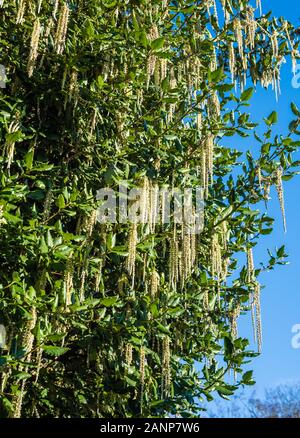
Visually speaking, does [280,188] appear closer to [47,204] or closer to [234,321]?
[234,321]

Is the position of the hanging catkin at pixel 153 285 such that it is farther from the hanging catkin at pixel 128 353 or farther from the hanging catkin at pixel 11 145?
the hanging catkin at pixel 11 145

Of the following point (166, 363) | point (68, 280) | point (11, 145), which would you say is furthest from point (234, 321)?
point (11, 145)

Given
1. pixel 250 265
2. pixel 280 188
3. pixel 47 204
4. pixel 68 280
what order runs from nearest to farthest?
pixel 68 280 < pixel 47 204 < pixel 280 188 < pixel 250 265

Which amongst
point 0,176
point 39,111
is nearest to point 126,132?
point 39,111

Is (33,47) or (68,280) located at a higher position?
(33,47)

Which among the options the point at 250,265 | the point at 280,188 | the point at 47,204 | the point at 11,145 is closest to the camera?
the point at 11,145

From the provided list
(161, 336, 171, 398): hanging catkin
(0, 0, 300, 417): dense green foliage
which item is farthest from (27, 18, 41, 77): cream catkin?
(161, 336, 171, 398): hanging catkin

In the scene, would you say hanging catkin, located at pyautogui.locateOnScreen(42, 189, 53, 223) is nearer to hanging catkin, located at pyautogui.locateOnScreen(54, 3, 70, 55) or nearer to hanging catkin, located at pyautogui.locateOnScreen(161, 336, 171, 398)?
hanging catkin, located at pyautogui.locateOnScreen(54, 3, 70, 55)

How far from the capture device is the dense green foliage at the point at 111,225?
15.4 feet

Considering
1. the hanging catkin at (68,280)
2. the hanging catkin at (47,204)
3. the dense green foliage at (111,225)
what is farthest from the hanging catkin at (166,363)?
the hanging catkin at (47,204)

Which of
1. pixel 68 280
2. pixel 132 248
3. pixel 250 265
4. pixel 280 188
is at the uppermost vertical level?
pixel 280 188

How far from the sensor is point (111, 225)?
541 centimetres

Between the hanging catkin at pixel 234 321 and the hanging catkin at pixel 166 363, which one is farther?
the hanging catkin at pixel 234 321
